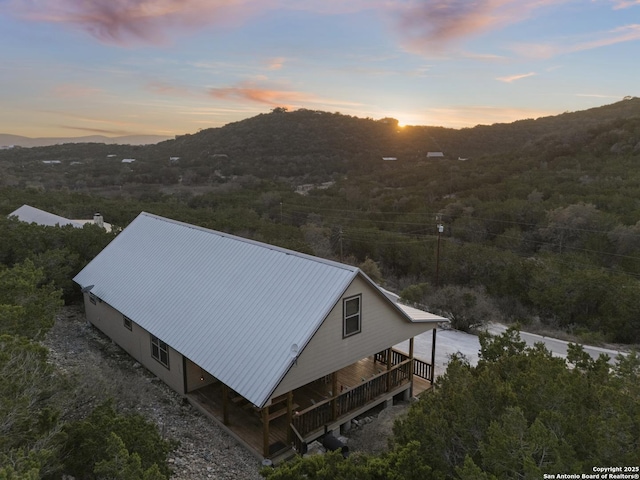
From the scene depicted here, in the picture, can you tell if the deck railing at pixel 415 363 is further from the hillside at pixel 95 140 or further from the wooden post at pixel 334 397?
the hillside at pixel 95 140

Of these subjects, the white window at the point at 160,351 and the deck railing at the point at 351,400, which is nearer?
the deck railing at the point at 351,400

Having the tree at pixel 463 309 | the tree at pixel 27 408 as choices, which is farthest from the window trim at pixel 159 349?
the tree at pixel 463 309

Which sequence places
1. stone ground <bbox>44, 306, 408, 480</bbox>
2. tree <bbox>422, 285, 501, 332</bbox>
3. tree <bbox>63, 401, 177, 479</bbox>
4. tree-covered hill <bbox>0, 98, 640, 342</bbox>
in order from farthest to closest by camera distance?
tree-covered hill <bbox>0, 98, 640, 342</bbox> < tree <bbox>422, 285, 501, 332</bbox> < stone ground <bbox>44, 306, 408, 480</bbox> < tree <bbox>63, 401, 177, 479</bbox>

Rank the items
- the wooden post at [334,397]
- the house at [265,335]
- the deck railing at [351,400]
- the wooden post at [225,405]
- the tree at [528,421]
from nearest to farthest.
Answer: the tree at [528,421], the house at [265,335], the deck railing at [351,400], the wooden post at [225,405], the wooden post at [334,397]

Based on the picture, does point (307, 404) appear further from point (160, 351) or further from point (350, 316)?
point (160, 351)

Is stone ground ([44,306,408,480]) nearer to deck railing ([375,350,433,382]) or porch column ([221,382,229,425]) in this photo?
porch column ([221,382,229,425])

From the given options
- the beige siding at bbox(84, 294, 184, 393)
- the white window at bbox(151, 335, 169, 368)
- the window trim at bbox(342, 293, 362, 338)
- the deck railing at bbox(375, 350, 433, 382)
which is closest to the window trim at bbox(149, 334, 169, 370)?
the white window at bbox(151, 335, 169, 368)

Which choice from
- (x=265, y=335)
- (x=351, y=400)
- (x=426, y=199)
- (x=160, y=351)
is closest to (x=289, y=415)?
(x=265, y=335)
